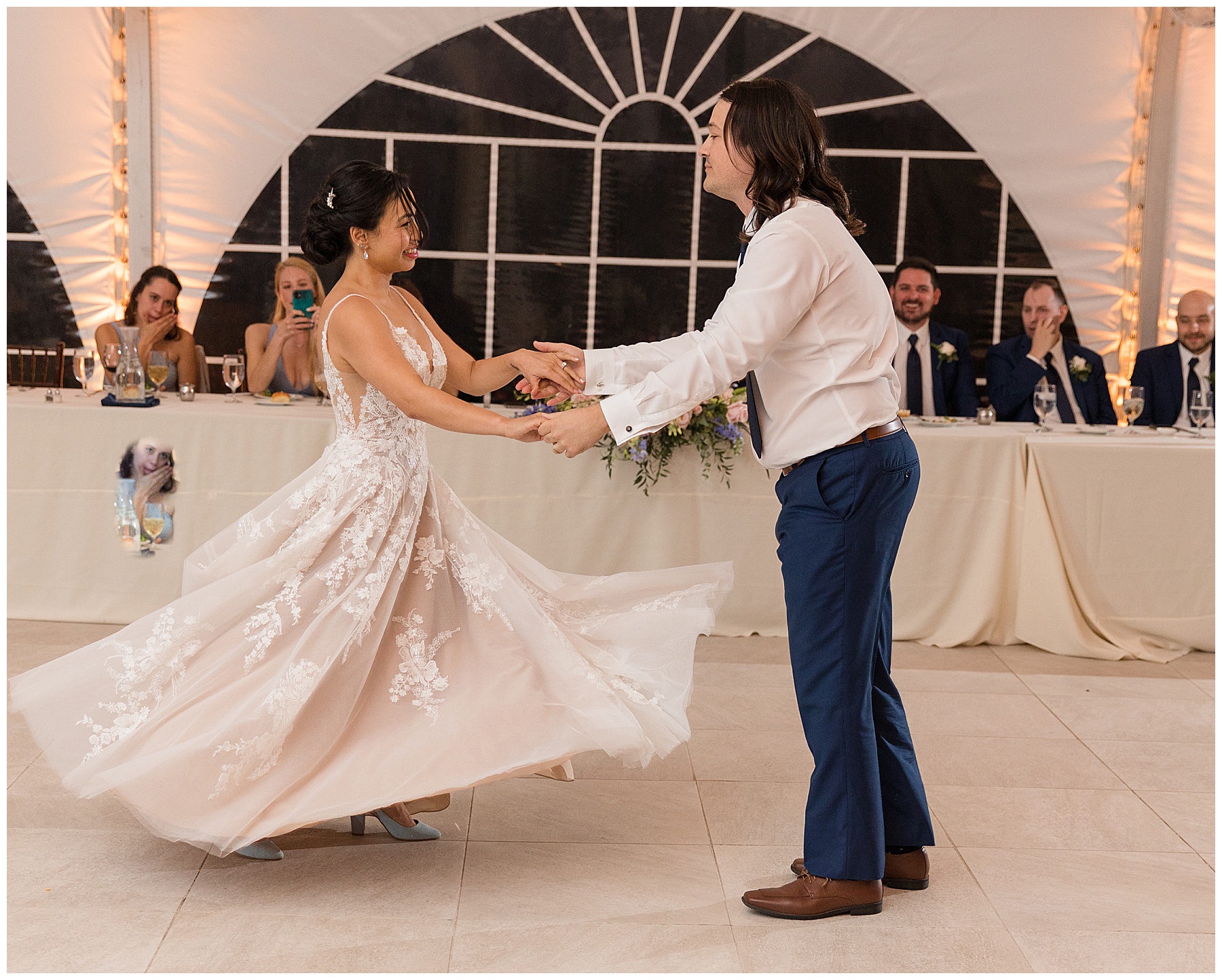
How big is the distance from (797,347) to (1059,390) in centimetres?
360

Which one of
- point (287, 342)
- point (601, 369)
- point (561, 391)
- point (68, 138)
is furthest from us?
point (68, 138)

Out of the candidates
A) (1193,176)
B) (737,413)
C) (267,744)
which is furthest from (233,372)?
(1193,176)

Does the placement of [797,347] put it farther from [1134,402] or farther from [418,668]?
[1134,402]

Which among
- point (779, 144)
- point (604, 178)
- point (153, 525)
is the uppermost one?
point (604, 178)

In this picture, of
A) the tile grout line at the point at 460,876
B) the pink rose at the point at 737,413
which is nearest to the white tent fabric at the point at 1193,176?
the pink rose at the point at 737,413

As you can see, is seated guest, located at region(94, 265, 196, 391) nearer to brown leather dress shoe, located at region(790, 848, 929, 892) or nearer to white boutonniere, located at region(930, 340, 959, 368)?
white boutonniere, located at region(930, 340, 959, 368)

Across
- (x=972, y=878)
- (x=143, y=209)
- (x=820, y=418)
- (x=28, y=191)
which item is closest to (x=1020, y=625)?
(x=972, y=878)

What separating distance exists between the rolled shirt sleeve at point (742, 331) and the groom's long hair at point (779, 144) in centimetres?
9

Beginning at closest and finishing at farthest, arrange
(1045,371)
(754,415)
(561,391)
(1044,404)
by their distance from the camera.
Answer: (754,415)
(561,391)
(1044,404)
(1045,371)

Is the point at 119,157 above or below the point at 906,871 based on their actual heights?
above

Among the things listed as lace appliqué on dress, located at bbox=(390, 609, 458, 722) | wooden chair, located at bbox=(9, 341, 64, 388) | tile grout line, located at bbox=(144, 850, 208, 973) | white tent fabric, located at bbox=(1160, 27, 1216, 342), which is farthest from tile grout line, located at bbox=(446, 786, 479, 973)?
white tent fabric, located at bbox=(1160, 27, 1216, 342)

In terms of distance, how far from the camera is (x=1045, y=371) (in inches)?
212

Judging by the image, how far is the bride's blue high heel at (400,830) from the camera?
283 cm

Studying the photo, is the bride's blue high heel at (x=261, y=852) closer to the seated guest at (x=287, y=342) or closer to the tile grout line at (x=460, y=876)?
the tile grout line at (x=460, y=876)
